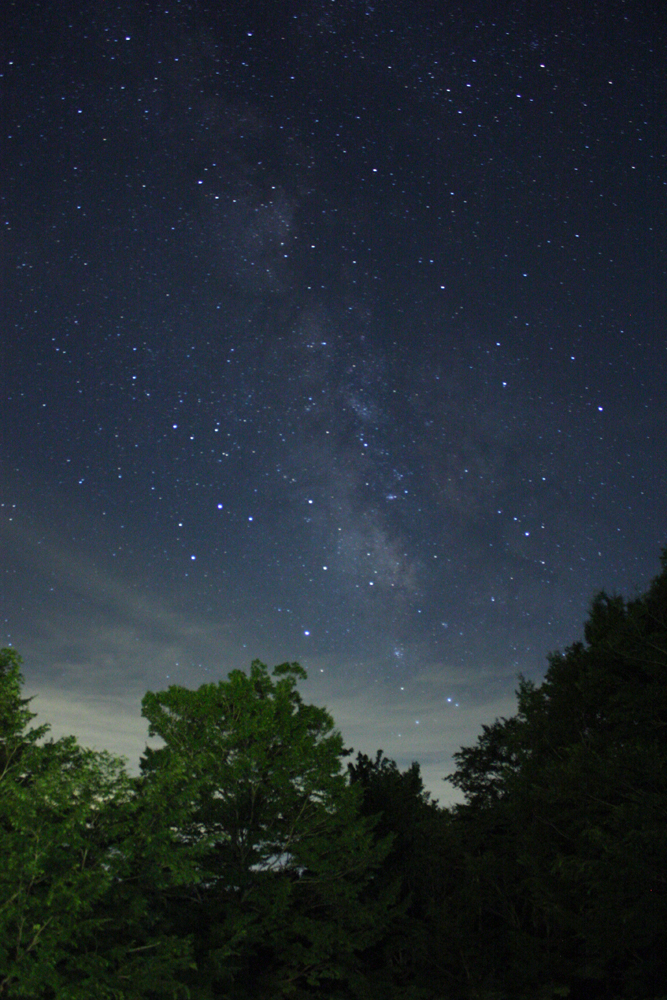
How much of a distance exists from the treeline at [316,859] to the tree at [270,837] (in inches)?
2.8

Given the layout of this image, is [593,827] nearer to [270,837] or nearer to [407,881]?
[270,837]

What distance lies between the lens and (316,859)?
780 inches

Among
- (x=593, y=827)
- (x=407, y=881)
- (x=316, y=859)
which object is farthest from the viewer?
(x=407, y=881)

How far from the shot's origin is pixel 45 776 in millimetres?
11836

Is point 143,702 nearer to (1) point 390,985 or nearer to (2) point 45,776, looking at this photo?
(2) point 45,776

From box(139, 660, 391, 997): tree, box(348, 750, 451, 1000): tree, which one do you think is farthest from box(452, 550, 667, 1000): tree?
box(139, 660, 391, 997): tree

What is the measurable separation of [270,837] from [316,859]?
158 centimetres

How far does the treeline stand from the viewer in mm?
11859

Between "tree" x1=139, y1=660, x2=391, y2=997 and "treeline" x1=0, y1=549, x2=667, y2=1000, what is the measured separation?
0.23 ft

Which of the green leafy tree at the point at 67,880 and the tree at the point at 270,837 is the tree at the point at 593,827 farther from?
the green leafy tree at the point at 67,880

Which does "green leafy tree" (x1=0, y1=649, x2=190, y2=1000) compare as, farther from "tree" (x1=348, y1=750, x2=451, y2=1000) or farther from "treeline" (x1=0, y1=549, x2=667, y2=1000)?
"tree" (x1=348, y1=750, x2=451, y2=1000)

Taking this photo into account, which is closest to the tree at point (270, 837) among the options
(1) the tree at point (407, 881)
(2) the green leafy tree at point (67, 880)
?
(1) the tree at point (407, 881)

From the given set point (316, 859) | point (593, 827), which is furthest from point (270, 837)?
point (593, 827)

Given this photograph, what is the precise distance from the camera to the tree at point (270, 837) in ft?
63.2
